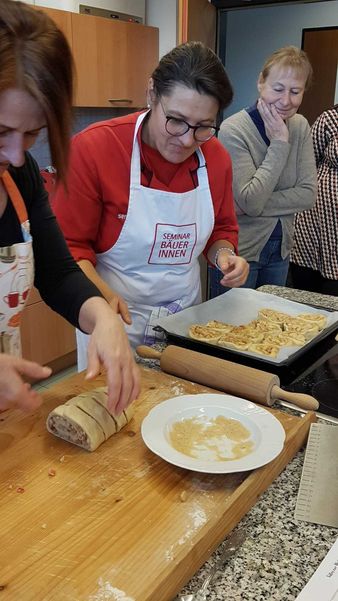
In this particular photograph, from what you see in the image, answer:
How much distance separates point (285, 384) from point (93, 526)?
1.99 feet

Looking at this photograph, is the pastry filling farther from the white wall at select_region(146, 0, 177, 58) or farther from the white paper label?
the white wall at select_region(146, 0, 177, 58)

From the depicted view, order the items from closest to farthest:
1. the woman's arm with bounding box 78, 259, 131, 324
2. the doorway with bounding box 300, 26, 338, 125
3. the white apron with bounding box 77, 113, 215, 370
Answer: the woman's arm with bounding box 78, 259, 131, 324
the white apron with bounding box 77, 113, 215, 370
the doorway with bounding box 300, 26, 338, 125

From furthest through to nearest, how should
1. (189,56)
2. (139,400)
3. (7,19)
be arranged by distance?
(189,56), (139,400), (7,19)

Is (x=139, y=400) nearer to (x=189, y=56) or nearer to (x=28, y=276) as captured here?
(x=28, y=276)

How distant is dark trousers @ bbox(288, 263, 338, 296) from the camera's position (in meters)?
2.83

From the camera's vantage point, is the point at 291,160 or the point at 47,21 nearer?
the point at 47,21

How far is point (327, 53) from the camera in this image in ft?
13.1

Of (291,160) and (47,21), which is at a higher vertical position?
(47,21)

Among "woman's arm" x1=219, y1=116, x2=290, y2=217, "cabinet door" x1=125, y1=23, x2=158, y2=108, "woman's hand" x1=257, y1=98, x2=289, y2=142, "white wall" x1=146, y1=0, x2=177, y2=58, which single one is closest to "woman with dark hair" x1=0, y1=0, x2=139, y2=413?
"woman's arm" x1=219, y1=116, x2=290, y2=217

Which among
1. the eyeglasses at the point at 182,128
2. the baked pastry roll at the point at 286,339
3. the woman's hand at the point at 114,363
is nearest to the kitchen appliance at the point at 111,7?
the eyeglasses at the point at 182,128

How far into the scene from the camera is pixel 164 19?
3.22 m

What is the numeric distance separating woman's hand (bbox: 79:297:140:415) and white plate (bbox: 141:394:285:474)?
0.08 m

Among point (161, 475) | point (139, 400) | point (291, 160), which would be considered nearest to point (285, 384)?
point (139, 400)

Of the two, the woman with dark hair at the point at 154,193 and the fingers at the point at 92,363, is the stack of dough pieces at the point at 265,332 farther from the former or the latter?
the fingers at the point at 92,363
